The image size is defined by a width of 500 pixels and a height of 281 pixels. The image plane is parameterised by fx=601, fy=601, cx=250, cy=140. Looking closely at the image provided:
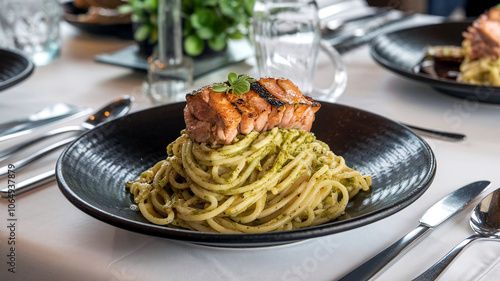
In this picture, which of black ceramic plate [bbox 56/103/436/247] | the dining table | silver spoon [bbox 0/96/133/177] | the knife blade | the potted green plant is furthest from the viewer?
the potted green plant

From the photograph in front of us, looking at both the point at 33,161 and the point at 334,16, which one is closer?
the point at 33,161

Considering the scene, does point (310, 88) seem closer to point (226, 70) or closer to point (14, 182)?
point (226, 70)

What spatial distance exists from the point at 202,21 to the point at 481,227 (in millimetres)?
1489

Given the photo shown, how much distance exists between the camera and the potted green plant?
237 cm

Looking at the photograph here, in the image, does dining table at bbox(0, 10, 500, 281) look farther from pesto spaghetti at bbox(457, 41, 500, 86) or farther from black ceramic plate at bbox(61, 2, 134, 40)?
black ceramic plate at bbox(61, 2, 134, 40)

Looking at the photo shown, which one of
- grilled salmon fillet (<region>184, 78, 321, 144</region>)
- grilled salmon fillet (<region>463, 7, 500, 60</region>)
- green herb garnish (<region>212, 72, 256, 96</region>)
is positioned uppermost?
green herb garnish (<region>212, 72, 256, 96</region>)

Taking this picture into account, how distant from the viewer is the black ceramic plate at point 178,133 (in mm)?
976

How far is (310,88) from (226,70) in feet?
1.31

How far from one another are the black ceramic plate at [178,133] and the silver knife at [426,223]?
0.27ft

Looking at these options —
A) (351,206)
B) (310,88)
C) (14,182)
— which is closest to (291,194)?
(351,206)

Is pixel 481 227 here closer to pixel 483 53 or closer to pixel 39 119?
pixel 483 53

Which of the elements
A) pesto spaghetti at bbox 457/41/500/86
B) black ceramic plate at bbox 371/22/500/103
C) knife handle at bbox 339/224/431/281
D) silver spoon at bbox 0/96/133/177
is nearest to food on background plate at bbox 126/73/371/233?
knife handle at bbox 339/224/431/281

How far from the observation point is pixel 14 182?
4.69ft

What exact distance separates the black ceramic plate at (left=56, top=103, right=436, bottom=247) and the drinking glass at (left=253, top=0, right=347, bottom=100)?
0.58 meters
